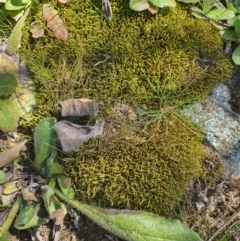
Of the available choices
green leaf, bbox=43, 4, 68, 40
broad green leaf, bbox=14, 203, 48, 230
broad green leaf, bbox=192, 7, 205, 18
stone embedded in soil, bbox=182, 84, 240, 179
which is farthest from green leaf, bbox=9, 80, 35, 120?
broad green leaf, bbox=192, 7, 205, 18

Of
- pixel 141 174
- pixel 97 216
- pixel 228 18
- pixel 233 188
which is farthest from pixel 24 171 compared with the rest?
pixel 228 18

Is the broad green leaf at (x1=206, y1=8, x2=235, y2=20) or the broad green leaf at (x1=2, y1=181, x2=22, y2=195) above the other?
the broad green leaf at (x1=206, y1=8, x2=235, y2=20)

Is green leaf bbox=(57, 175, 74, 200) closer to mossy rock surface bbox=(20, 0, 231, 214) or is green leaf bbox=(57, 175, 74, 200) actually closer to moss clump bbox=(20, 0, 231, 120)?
mossy rock surface bbox=(20, 0, 231, 214)

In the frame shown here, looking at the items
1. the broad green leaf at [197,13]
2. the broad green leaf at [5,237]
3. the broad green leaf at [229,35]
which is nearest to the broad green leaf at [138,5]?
the broad green leaf at [197,13]

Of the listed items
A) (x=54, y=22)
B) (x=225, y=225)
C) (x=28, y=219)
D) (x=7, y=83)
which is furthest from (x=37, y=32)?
(x=225, y=225)

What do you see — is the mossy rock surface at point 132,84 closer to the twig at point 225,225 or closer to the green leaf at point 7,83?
the green leaf at point 7,83

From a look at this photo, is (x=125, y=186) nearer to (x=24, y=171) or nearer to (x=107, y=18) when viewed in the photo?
(x=24, y=171)

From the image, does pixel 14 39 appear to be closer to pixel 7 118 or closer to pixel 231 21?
pixel 7 118
